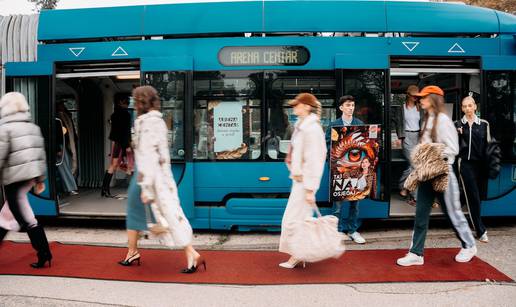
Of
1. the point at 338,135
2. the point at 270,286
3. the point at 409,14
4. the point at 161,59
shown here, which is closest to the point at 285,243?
the point at 270,286

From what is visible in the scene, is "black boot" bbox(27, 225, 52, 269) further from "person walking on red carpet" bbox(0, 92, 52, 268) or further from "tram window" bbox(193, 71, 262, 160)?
"tram window" bbox(193, 71, 262, 160)

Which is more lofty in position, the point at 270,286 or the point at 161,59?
the point at 161,59

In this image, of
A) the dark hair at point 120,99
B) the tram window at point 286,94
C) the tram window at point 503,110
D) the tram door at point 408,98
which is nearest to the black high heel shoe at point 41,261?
the tram window at point 286,94

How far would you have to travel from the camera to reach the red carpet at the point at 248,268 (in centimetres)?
462

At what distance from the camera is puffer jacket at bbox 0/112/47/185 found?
15.1 ft

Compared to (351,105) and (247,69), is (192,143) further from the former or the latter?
(351,105)

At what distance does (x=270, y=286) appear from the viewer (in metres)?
4.41

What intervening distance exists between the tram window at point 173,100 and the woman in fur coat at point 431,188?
3.14 m

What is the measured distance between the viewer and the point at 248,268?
195 inches

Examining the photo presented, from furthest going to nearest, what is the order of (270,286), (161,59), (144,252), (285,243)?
(161,59), (144,252), (285,243), (270,286)

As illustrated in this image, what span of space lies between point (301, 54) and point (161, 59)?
75.6 inches


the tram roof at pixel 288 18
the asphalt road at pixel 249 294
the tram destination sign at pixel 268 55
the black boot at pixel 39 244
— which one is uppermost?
the tram roof at pixel 288 18

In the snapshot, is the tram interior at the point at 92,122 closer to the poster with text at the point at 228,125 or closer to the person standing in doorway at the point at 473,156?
the poster with text at the point at 228,125

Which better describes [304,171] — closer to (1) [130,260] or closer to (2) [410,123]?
(1) [130,260]
